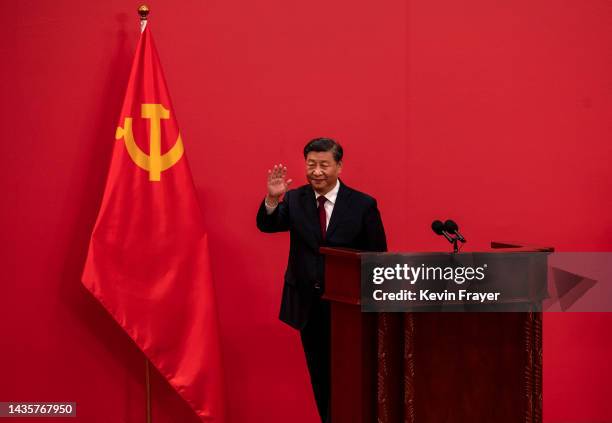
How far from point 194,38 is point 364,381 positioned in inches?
75.1

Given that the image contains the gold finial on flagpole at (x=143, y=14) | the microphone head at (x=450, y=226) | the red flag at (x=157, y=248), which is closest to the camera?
the microphone head at (x=450, y=226)

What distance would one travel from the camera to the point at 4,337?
3.67m

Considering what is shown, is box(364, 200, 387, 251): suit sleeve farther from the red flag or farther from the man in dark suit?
the red flag

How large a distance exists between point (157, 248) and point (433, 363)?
1.36 meters

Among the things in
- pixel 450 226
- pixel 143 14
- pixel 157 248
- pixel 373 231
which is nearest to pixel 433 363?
pixel 450 226

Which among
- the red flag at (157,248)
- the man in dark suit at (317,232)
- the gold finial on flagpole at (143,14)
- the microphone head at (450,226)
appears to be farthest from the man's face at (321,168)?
the gold finial on flagpole at (143,14)

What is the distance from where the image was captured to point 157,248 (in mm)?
3344

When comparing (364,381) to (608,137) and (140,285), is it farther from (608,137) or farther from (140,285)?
(608,137)

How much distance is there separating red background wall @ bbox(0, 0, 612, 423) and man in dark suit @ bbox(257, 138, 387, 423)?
0.63 meters

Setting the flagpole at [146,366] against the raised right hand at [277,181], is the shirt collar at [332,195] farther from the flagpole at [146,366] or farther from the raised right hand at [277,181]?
the flagpole at [146,366]

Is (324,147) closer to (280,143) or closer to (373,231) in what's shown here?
(373,231)

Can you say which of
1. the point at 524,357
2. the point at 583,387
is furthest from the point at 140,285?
the point at 583,387

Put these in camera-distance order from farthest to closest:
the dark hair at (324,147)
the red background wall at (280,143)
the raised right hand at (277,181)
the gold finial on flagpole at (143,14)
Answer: the red background wall at (280,143)
the gold finial on flagpole at (143,14)
the dark hair at (324,147)
the raised right hand at (277,181)

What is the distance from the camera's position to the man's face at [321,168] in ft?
10.2
